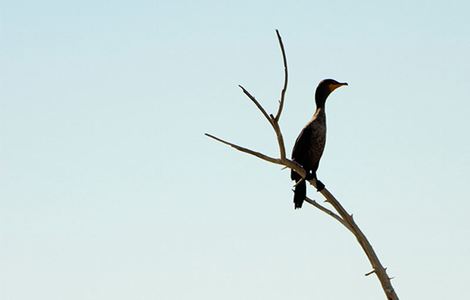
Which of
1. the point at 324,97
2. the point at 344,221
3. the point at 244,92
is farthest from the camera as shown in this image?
the point at 324,97

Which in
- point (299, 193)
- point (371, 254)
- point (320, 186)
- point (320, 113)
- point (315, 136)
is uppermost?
point (320, 113)

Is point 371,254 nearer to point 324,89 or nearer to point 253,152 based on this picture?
point 253,152

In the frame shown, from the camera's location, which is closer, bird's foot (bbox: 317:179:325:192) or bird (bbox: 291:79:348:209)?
bird's foot (bbox: 317:179:325:192)

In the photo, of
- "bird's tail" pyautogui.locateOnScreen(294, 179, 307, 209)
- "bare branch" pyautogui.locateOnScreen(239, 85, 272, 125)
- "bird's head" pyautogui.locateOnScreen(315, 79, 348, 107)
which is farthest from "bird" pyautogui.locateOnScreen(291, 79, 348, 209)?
"bare branch" pyautogui.locateOnScreen(239, 85, 272, 125)

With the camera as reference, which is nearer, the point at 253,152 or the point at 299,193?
the point at 253,152

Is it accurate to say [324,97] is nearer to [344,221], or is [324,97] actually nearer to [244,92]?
[344,221]

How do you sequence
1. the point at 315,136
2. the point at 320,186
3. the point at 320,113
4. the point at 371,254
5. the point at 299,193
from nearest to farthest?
the point at 371,254
the point at 320,186
the point at 299,193
the point at 315,136
the point at 320,113

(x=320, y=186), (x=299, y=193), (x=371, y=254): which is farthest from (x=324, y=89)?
(x=371, y=254)

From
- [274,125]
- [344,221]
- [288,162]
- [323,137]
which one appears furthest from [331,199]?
[323,137]

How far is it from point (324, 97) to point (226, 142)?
10.4 feet

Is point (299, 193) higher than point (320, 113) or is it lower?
lower

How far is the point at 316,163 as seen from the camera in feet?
33.6

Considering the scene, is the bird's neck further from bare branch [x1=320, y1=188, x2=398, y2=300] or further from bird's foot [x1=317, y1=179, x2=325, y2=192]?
bare branch [x1=320, y1=188, x2=398, y2=300]

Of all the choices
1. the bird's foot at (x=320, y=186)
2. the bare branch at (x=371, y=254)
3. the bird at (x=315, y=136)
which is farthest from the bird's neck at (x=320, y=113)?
the bare branch at (x=371, y=254)
